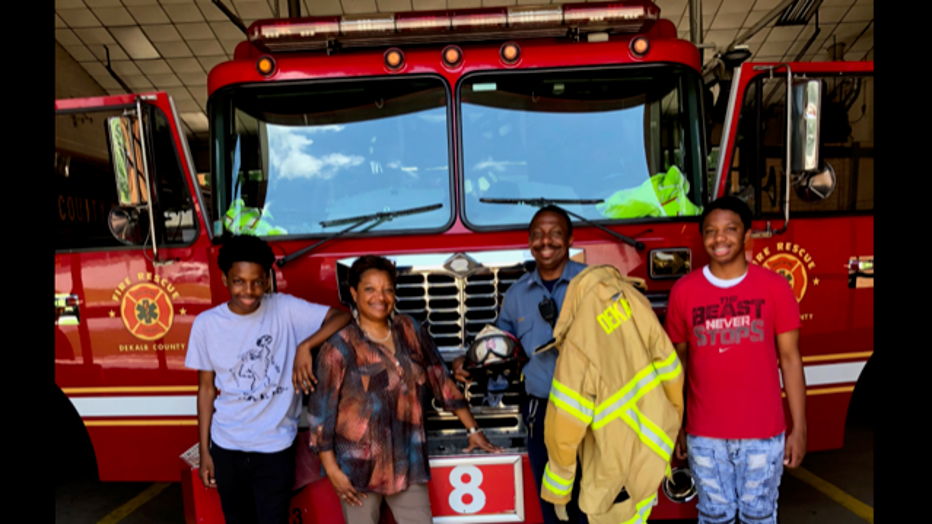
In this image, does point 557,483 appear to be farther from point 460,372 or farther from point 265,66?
point 265,66

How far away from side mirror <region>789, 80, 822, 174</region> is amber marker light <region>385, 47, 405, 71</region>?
1843mm

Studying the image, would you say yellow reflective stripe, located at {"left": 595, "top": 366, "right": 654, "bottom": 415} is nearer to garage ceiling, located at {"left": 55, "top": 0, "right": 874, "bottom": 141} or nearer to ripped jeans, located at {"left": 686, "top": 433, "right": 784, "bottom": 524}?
ripped jeans, located at {"left": 686, "top": 433, "right": 784, "bottom": 524}

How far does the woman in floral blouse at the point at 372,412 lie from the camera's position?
231 centimetres

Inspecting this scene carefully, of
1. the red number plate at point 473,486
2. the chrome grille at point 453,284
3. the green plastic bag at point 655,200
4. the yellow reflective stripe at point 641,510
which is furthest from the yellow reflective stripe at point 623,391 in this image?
the green plastic bag at point 655,200

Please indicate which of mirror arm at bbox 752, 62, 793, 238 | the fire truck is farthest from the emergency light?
mirror arm at bbox 752, 62, 793, 238

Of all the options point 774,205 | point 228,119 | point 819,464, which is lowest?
point 819,464

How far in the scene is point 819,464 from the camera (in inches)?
180

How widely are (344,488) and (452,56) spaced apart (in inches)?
81.1

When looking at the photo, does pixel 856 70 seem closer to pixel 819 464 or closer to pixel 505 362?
pixel 505 362

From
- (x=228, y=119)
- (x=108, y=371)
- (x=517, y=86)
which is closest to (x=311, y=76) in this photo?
(x=228, y=119)

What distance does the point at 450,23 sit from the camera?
3.02 m

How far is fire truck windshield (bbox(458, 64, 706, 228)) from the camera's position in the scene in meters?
3.03

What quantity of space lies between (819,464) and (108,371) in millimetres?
4945

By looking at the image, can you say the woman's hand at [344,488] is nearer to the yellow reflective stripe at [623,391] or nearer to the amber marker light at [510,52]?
the yellow reflective stripe at [623,391]
